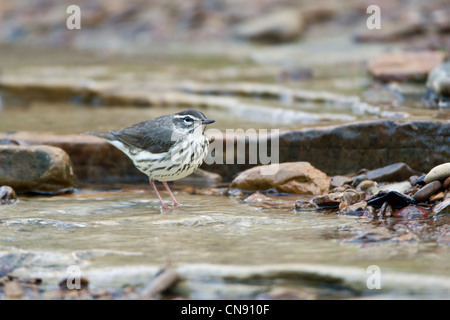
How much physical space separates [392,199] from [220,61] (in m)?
8.24

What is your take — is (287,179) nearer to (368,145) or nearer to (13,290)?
(368,145)

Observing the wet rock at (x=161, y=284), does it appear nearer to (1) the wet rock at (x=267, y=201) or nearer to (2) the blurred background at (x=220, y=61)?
(1) the wet rock at (x=267, y=201)

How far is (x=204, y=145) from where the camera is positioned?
21.1 feet

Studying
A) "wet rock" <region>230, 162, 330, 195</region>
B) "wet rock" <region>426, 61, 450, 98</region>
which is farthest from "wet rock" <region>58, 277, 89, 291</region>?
"wet rock" <region>426, 61, 450, 98</region>

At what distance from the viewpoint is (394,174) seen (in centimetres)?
659

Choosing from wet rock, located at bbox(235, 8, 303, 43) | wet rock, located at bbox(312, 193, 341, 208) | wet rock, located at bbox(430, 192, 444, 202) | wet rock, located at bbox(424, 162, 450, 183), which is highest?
wet rock, located at bbox(235, 8, 303, 43)

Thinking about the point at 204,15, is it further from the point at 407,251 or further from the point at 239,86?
the point at 407,251

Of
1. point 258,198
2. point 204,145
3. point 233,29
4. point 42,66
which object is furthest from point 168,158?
point 233,29

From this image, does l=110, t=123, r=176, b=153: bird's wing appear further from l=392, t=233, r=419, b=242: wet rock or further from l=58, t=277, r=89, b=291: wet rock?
l=392, t=233, r=419, b=242: wet rock

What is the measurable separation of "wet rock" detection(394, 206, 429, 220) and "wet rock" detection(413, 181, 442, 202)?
130 millimetres

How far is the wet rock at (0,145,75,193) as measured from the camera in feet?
23.0

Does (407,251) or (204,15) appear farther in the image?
(204,15)
